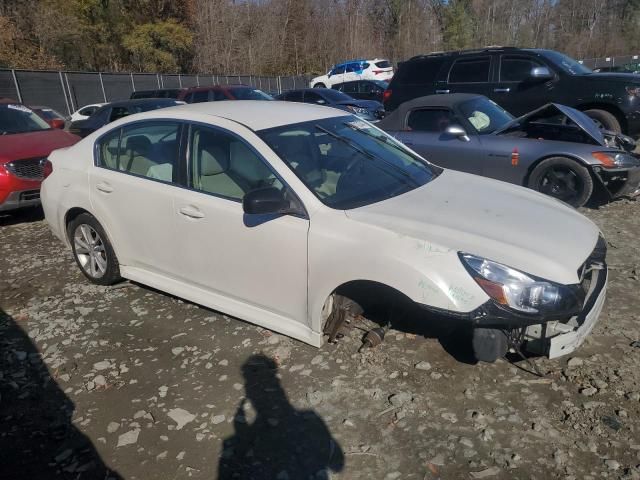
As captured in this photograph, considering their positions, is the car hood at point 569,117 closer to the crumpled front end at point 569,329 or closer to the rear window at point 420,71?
the rear window at point 420,71

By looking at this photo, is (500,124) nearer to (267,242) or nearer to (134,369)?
(267,242)

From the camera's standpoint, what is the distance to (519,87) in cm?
930

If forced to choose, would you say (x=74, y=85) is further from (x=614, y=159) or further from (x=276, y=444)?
(x=276, y=444)

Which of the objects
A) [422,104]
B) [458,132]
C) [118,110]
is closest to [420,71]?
[422,104]

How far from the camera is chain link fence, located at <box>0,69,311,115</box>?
22.4m

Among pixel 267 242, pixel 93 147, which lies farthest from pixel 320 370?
pixel 93 147

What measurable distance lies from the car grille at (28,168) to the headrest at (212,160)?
4416mm

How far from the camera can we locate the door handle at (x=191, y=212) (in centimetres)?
354

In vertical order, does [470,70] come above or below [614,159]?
above

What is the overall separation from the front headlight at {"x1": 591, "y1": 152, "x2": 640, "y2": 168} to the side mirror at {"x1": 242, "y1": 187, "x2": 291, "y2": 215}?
4.54 metres

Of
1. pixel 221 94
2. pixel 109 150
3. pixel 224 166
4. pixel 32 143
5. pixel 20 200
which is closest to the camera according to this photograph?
pixel 224 166

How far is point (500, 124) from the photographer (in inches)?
280

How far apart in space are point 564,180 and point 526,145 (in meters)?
0.63

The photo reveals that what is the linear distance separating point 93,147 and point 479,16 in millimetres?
73679
